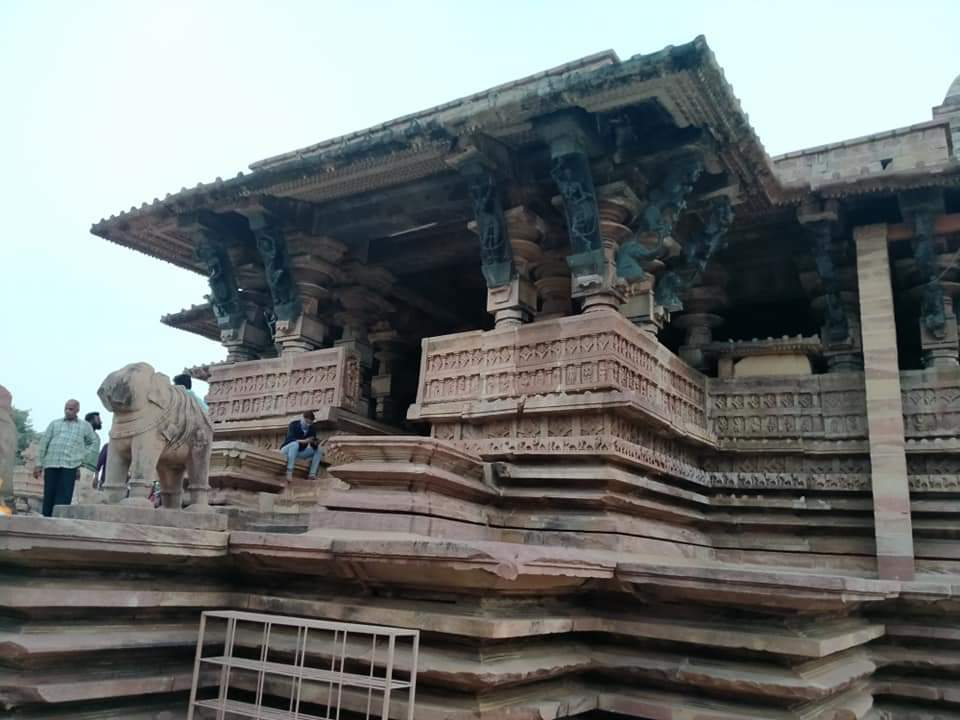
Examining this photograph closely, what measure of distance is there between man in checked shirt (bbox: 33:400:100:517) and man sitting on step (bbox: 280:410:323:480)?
7.63 feet

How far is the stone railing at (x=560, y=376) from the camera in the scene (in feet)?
25.4

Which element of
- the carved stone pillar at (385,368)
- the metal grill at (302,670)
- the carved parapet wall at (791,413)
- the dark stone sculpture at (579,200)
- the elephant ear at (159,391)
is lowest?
the metal grill at (302,670)

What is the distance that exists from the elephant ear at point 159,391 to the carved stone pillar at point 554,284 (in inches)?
199

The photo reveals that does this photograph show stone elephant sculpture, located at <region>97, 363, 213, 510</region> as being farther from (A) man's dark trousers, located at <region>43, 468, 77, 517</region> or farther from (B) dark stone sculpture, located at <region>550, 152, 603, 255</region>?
(B) dark stone sculpture, located at <region>550, 152, 603, 255</region>

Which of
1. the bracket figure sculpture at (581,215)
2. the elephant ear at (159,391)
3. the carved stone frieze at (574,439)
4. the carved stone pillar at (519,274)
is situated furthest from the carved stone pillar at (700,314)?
the elephant ear at (159,391)

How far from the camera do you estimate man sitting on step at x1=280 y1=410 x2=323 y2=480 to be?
31.8 ft

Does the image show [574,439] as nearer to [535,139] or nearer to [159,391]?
[535,139]

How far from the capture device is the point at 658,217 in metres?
8.66

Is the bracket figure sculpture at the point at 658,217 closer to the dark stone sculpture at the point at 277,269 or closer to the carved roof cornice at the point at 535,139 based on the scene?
the carved roof cornice at the point at 535,139

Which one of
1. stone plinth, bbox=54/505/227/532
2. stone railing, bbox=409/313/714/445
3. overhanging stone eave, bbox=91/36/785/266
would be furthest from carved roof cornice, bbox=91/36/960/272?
stone plinth, bbox=54/505/227/532

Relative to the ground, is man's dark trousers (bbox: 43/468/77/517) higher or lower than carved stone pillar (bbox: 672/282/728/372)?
lower

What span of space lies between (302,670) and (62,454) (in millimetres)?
5144

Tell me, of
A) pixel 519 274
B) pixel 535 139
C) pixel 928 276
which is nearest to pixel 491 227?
pixel 519 274

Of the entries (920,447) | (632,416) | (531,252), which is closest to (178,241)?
(531,252)
